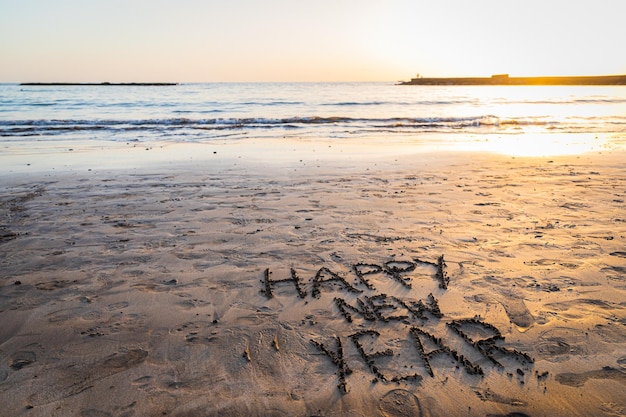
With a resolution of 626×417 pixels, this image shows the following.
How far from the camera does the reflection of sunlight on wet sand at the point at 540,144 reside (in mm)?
11031

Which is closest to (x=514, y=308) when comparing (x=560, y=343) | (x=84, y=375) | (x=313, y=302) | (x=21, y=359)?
(x=560, y=343)

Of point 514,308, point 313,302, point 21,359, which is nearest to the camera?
point 21,359

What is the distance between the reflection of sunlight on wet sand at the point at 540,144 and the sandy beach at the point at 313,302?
4945mm

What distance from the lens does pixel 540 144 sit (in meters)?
12.6

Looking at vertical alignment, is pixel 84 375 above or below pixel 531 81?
below

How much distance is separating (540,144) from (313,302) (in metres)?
12.3

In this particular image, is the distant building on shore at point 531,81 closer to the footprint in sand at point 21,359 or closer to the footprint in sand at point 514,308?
the footprint in sand at point 514,308

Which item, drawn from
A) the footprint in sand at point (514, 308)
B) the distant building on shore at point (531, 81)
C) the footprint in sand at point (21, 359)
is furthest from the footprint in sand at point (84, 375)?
the distant building on shore at point (531, 81)

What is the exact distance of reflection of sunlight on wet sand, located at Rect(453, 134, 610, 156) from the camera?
1103 centimetres

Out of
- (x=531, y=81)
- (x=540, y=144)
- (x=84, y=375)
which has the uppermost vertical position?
(x=531, y=81)

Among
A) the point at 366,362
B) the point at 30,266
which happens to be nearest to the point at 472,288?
the point at 366,362

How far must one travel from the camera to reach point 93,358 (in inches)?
102

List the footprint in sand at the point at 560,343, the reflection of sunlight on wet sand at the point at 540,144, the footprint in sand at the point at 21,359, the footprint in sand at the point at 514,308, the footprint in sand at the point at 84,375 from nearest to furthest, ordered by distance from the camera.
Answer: the footprint in sand at the point at 84,375, the footprint in sand at the point at 21,359, the footprint in sand at the point at 560,343, the footprint in sand at the point at 514,308, the reflection of sunlight on wet sand at the point at 540,144

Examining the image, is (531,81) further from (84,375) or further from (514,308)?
(84,375)
